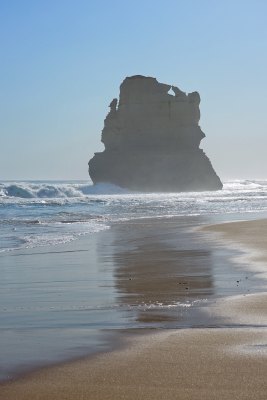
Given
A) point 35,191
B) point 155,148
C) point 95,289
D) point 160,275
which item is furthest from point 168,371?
point 155,148

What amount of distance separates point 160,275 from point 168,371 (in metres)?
5.26

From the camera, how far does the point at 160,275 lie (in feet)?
31.1

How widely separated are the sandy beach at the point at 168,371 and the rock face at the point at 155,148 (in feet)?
261

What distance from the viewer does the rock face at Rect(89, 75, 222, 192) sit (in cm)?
8481

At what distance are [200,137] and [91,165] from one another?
47.4 feet

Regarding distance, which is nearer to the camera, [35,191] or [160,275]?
[160,275]

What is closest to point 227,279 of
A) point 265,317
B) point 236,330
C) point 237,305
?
point 237,305

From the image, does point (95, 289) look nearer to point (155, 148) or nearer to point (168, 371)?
point (168, 371)

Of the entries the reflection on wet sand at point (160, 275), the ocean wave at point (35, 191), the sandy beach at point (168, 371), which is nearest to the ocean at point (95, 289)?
the reflection on wet sand at point (160, 275)

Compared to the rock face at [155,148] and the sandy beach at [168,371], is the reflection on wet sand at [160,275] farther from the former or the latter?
the rock face at [155,148]

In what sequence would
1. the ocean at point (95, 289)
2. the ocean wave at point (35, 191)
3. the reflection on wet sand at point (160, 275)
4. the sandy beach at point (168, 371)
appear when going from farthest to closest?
1. the ocean wave at point (35, 191)
2. the reflection on wet sand at point (160, 275)
3. the ocean at point (95, 289)
4. the sandy beach at point (168, 371)

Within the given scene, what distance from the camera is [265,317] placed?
5.93 metres

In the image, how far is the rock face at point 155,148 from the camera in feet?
278

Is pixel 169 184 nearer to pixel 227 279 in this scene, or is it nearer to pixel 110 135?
pixel 110 135
